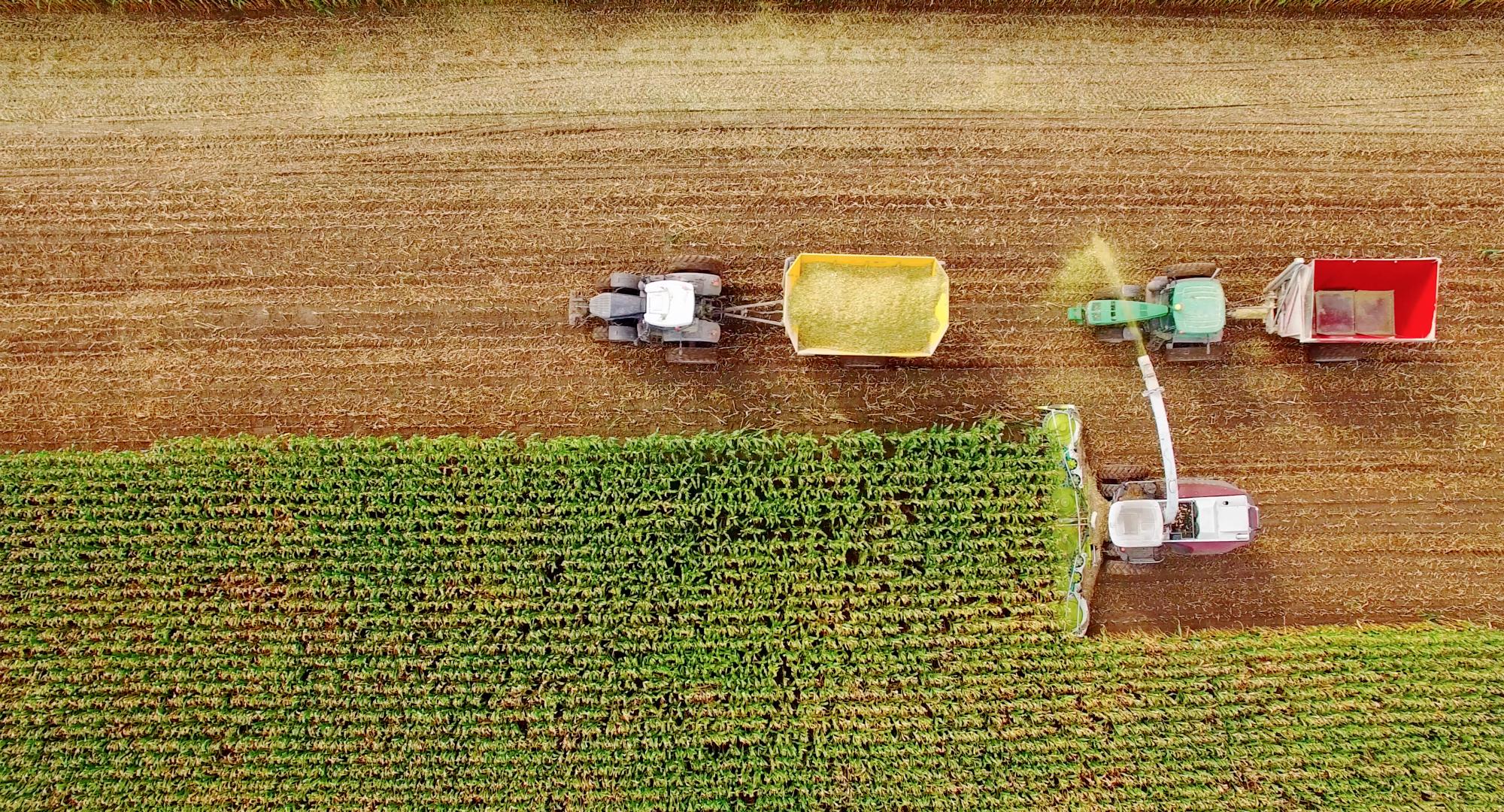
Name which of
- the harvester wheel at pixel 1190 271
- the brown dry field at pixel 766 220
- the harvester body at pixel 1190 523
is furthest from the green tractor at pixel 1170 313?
the harvester body at pixel 1190 523

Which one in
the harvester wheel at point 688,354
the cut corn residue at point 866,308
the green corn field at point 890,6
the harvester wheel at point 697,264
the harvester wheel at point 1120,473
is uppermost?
the green corn field at point 890,6

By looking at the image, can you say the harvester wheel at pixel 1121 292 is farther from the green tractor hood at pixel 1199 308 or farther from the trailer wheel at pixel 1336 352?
the trailer wheel at pixel 1336 352

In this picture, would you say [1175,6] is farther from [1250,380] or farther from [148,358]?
[148,358]

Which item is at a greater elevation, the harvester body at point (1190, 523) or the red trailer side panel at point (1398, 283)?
the red trailer side panel at point (1398, 283)

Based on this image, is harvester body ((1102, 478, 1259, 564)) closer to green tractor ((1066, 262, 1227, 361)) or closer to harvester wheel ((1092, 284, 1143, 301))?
green tractor ((1066, 262, 1227, 361))

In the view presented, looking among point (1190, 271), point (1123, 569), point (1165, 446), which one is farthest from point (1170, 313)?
point (1123, 569)

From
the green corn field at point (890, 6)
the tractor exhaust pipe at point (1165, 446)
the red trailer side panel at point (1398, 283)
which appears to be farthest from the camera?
the green corn field at point (890, 6)
